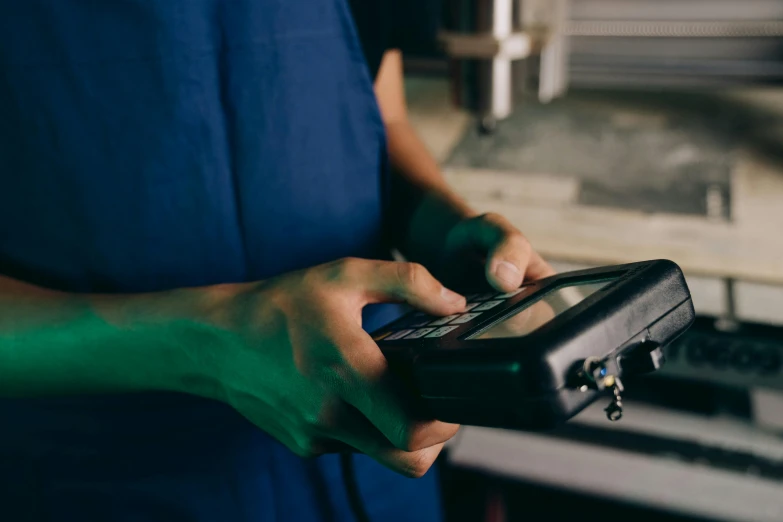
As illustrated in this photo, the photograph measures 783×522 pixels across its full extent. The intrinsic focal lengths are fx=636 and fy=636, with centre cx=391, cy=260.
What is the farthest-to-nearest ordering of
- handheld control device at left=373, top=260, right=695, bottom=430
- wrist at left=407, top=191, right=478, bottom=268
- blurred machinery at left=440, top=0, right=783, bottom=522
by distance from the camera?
blurred machinery at left=440, top=0, right=783, bottom=522 → wrist at left=407, top=191, right=478, bottom=268 → handheld control device at left=373, top=260, right=695, bottom=430

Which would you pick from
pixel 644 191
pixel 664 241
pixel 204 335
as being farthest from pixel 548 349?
pixel 644 191

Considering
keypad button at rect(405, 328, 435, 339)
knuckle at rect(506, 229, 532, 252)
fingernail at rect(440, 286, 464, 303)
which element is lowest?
keypad button at rect(405, 328, 435, 339)

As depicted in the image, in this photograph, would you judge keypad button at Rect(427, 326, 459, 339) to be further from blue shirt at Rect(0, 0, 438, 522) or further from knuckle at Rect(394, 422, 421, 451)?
blue shirt at Rect(0, 0, 438, 522)

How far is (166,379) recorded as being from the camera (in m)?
0.49

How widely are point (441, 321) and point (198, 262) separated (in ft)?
0.77

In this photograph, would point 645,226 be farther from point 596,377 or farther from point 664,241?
point 596,377

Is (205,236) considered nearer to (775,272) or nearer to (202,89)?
(202,89)

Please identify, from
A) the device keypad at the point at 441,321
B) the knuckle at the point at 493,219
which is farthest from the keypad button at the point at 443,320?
the knuckle at the point at 493,219

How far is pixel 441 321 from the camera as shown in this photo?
1.50 ft

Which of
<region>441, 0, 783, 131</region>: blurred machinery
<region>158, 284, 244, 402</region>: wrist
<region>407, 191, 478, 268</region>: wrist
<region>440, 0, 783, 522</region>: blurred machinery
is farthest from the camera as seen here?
<region>441, 0, 783, 131</region>: blurred machinery

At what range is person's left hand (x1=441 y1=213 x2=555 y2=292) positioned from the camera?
1.59 feet

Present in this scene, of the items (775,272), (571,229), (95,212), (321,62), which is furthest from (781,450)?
(95,212)

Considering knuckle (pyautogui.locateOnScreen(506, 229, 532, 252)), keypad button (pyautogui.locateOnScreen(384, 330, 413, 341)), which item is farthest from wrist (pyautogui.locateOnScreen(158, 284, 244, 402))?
knuckle (pyautogui.locateOnScreen(506, 229, 532, 252))

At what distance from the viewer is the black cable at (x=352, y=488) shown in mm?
657
